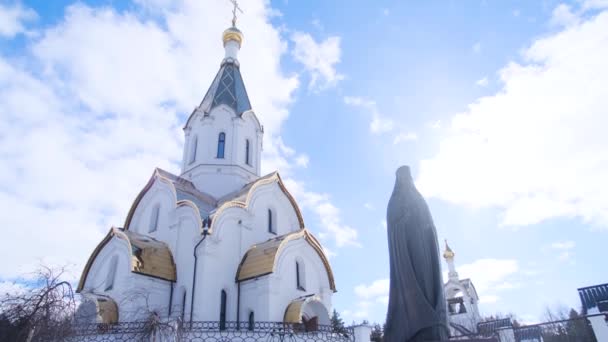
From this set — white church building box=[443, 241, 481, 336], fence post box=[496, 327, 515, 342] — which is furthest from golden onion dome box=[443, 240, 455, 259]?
fence post box=[496, 327, 515, 342]

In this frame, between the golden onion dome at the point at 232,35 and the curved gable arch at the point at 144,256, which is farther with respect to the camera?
the golden onion dome at the point at 232,35

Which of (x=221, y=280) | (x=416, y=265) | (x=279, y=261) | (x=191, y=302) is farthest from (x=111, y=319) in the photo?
(x=416, y=265)

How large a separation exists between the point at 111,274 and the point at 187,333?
564 cm

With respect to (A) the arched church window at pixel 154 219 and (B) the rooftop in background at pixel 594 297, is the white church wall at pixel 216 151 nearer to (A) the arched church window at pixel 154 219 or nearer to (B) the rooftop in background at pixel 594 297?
(A) the arched church window at pixel 154 219

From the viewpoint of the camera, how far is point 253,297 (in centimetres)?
1259

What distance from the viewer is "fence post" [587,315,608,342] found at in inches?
421

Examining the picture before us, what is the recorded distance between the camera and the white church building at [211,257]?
39.9 ft

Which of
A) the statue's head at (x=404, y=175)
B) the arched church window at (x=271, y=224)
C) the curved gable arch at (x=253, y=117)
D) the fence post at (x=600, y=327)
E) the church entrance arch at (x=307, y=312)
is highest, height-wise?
the curved gable arch at (x=253, y=117)

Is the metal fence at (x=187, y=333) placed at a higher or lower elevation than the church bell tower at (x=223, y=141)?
lower

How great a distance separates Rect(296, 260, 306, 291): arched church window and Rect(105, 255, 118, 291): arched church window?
236 inches

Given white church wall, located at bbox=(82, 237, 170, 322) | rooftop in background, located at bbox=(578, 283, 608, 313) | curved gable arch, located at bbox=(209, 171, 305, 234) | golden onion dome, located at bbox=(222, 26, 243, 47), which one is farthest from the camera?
golden onion dome, located at bbox=(222, 26, 243, 47)

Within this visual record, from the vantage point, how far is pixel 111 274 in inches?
520

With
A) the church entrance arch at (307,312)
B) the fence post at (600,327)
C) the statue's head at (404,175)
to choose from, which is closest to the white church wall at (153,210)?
the church entrance arch at (307,312)

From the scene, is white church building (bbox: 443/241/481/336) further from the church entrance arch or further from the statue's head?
the statue's head
